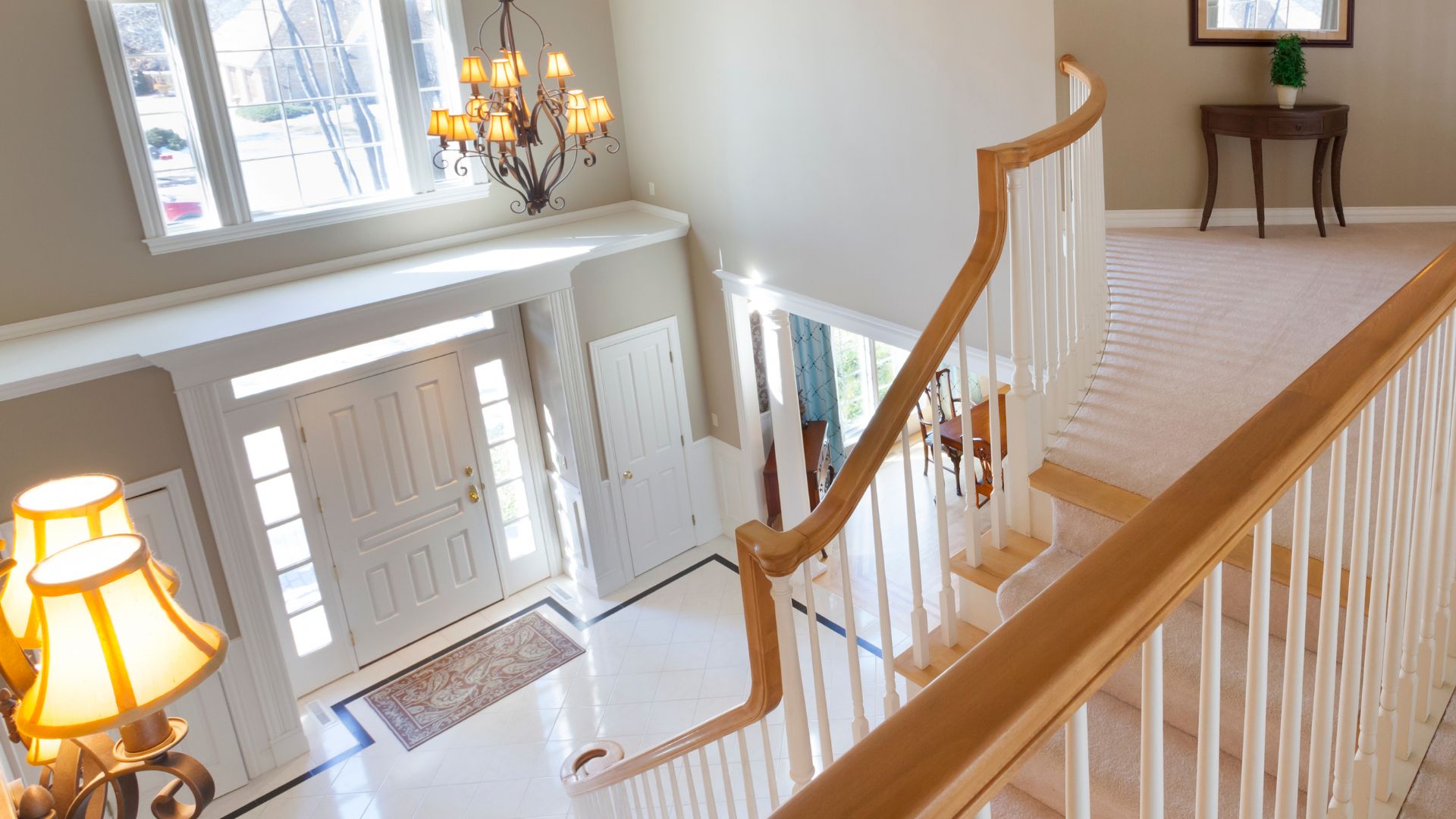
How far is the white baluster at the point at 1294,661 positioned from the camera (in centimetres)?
113

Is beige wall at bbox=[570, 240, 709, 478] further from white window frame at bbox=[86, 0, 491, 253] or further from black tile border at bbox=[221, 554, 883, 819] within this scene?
white window frame at bbox=[86, 0, 491, 253]

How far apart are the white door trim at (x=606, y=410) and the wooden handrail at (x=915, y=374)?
15.5ft

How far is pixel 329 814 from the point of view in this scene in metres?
5.75

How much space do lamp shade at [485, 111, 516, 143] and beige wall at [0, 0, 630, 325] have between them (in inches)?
76.5

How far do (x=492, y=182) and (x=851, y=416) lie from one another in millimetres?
4597

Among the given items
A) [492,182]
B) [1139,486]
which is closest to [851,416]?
[492,182]

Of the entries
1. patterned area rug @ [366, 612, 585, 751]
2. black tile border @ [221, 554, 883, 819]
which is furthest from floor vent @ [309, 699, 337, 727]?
patterned area rug @ [366, 612, 585, 751]

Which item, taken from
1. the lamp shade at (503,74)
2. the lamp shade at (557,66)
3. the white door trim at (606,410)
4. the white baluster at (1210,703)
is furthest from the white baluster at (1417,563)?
the white door trim at (606,410)

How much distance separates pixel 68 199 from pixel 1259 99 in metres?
6.80

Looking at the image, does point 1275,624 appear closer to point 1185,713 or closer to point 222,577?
point 1185,713

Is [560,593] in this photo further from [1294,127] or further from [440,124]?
[1294,127]

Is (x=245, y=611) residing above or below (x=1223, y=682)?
below

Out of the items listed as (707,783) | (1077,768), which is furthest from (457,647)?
(1077,768)

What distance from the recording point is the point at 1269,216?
6105 millimetres
